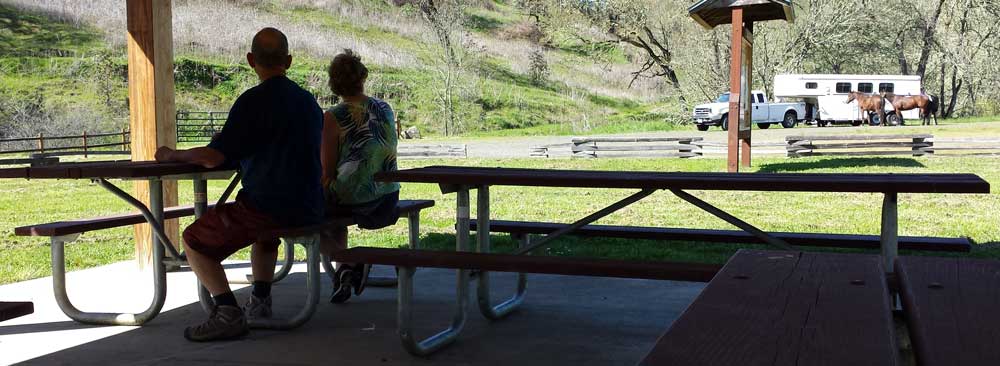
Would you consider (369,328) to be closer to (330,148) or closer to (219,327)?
(219,327)

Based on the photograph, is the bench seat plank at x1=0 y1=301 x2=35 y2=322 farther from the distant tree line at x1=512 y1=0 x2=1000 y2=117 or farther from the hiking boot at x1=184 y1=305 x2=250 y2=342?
the distant tree line at x1=512 y1=0 x2=1000 y2=117

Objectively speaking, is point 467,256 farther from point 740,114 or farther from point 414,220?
point 740,114

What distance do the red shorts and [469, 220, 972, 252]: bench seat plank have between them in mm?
1528

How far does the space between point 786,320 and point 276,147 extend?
306 cm

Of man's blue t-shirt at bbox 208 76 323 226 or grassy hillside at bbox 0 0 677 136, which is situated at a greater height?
grassy hillside at bbox 0 0 677 136

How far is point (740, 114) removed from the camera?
1476 cm

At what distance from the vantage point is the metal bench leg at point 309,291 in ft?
14.8

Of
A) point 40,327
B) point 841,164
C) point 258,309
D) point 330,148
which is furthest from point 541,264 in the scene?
point 841,164

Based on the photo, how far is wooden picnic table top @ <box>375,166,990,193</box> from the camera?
3.77 metres

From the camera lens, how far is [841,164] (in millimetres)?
16688

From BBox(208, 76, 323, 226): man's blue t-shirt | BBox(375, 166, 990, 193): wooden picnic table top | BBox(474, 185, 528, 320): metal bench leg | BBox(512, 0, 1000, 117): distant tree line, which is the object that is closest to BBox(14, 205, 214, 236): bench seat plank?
BBox(208, 76, 323, 226): man's blue t-shirt

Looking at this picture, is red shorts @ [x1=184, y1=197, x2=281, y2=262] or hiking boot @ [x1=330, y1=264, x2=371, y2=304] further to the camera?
hiking boot @ [x1=330, y1=264, x2=371, y2=304]

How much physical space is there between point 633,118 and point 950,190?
37339 millimetres

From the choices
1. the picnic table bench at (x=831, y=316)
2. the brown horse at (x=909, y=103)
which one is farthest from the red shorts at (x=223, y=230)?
the brown horse at (x=909, y=103)
